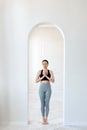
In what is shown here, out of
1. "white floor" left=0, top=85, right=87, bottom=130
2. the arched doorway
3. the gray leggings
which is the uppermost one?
the arched doorway

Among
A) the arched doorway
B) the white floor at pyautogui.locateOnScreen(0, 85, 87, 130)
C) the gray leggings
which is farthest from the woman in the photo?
the arched doorway

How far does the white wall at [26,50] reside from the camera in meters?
5.18

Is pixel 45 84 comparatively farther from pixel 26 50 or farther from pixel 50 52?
pixel 50 52

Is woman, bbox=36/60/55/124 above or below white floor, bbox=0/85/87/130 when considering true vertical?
above

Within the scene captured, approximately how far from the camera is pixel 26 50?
5.24m

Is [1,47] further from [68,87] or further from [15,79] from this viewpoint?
[68,87]

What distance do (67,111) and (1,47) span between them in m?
1.86

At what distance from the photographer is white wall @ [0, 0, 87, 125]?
5.18 meters

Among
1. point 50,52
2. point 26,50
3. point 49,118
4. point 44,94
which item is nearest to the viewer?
point 26,50

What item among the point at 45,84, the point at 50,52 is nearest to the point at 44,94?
the point at 45,84

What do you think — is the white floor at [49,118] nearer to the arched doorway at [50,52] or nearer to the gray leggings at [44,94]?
the gray leggings at [44,94]

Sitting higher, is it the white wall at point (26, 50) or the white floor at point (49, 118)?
the white wall at point (26, 50)

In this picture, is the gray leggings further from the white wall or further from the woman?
the white wall

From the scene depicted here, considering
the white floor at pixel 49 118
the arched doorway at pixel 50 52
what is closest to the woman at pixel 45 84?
the white floor at pixel 49 118
